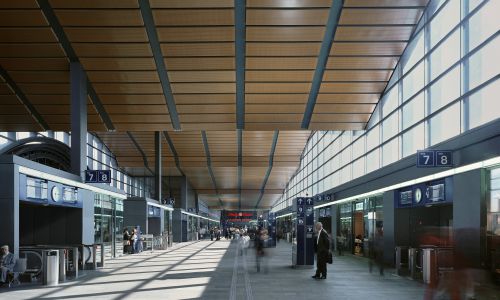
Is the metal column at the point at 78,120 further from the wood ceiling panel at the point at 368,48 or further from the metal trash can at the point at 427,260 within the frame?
the metal trash can at the point at 427,260

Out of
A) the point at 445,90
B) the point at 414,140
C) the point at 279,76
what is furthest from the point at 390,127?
the point at 445,90

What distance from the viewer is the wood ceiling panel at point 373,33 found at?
74.7ft

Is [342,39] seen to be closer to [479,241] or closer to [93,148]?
[479,241]

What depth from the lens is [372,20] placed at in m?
22.2

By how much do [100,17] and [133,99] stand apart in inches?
301

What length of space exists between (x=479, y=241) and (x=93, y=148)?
3076 cm

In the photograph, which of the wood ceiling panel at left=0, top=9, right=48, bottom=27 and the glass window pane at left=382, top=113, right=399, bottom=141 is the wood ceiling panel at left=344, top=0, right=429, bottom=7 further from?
the wood ceiling panel at left=0, top=9, right=48, bottom=27

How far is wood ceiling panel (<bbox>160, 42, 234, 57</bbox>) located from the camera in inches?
933

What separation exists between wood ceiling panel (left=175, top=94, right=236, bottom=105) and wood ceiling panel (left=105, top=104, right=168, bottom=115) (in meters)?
1.11

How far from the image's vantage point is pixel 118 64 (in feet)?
82.9

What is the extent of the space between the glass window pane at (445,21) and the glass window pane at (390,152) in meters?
5.19

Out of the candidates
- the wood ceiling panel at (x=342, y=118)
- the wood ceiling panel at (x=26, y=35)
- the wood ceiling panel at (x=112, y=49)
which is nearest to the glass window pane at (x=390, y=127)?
the wood ceiling panel at (x=342, y=118)

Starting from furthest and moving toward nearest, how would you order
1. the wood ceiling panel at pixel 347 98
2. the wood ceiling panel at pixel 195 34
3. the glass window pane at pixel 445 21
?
the wood ceiling panel at pixel 347 98, the wood ceiling panel at pixel 195 34, the glass window pane at pixel 445 21

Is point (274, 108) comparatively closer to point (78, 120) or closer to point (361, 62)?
point (361, 62)
